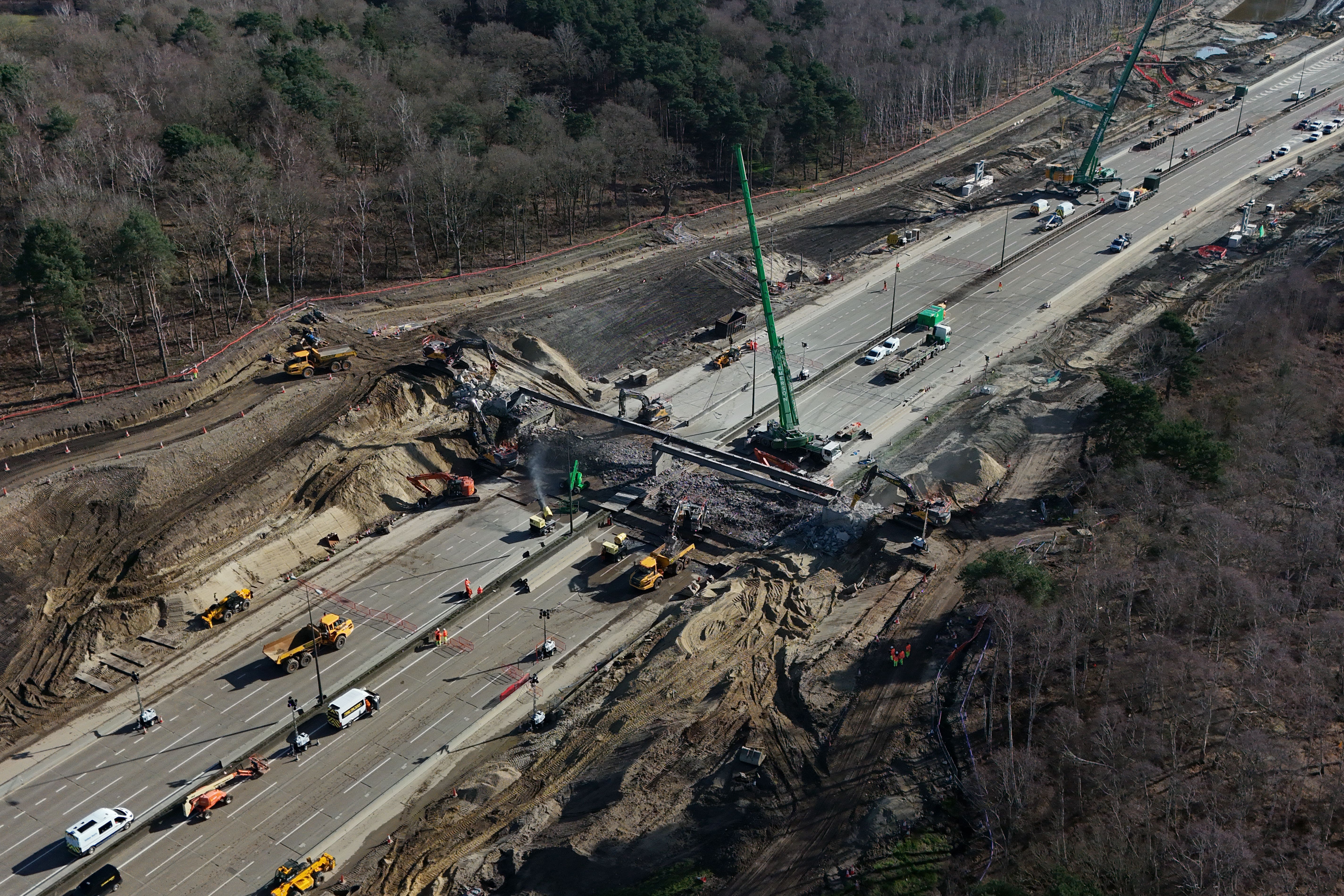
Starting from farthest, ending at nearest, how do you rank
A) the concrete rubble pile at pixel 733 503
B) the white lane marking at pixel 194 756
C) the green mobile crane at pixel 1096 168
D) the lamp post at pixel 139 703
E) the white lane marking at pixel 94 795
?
the green mobile crane at pixel 1096 168 → the concrete rubble pile at pixel 733 503 → the lamp post at pixel 139 703 → the white lane marking at pixel 194 756 → the white lane marking at pixel 94 795

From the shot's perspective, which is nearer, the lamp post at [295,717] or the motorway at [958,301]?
the lamp post at [295,717]

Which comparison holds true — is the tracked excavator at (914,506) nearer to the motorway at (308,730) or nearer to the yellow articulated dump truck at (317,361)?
the motorway at (308,730)

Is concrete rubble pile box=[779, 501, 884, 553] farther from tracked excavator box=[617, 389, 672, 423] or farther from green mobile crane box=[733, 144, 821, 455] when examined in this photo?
tracked excavator box=[617, 389, 672, 423]

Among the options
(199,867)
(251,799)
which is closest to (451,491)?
(251,799)

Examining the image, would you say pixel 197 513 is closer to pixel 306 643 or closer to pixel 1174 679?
pixel 306 643

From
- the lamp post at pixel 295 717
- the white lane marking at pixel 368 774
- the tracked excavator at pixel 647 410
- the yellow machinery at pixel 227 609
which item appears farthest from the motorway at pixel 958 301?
the lamp post at pixel 295 717
